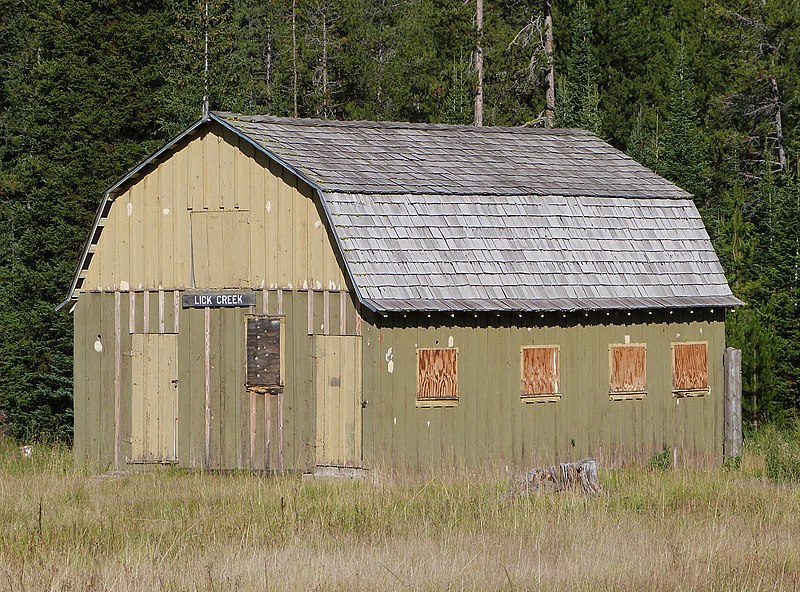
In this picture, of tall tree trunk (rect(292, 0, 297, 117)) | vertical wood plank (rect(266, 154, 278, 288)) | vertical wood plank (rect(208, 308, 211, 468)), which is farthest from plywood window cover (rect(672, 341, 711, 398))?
tall tree trunk (rect(292, 0, 297, 117))

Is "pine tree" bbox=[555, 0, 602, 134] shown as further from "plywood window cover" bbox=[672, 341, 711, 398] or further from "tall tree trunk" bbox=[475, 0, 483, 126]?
"plywood window cover" bbox=[672, 341, 711, 398]

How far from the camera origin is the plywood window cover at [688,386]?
2283 cm

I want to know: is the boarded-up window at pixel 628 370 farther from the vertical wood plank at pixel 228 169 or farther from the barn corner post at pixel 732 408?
the vertical wood plank at pixel 228 169

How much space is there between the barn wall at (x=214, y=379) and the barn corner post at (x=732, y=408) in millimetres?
6455

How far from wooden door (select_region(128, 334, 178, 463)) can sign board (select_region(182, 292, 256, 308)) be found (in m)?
0.66

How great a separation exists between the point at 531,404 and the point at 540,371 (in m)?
0.49

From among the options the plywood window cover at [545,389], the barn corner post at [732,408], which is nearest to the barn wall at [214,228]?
the plywood window cover at [545,389]

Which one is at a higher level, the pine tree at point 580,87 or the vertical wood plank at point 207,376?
the pine tree at point 580,87

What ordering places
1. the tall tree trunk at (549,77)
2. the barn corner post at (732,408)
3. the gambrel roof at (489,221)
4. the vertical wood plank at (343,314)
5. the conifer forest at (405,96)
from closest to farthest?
the gambrel roof at (489,221) < the vertical wood plank at (343,314) < the barn corner post at (732,408) < the conifer forest at (405,96) < the tall tree trunk at (549,77)

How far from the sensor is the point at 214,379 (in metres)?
21.8

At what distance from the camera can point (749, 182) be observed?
4775 cm

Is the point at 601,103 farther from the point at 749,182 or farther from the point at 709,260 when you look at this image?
the point at 709,260

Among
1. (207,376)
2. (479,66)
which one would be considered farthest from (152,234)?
(479,66)

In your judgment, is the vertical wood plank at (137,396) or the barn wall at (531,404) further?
the vertical wood plank at (137,396)
